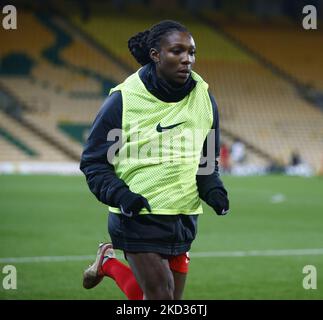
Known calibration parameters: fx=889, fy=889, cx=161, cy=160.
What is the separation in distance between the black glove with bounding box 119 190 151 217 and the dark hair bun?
94cm

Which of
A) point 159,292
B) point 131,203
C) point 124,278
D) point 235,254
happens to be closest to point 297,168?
point 235,254

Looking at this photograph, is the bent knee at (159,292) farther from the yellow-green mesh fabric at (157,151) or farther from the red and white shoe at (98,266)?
the red and white shoe at (98,266)

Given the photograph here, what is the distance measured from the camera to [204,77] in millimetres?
42344

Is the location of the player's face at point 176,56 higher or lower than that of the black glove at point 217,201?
higher

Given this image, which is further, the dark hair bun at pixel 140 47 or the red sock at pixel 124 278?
the red sock at pixel 124 278

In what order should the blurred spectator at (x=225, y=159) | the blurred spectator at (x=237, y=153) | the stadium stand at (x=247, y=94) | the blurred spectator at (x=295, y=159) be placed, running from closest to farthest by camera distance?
the blurred spectator at (x=225, y=159)
the blurred spectator at (x=237, y=153)
the blurred spectator at (x=295, y=159)
the stadium stand at (x=247, y=94)

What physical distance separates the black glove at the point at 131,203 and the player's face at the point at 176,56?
76 centimetres

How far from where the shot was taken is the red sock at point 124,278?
5801 millimetres

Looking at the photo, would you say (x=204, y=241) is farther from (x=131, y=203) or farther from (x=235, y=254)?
(x=131, y=203)

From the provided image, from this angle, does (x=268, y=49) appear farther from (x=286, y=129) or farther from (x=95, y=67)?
(x=95, y=67)

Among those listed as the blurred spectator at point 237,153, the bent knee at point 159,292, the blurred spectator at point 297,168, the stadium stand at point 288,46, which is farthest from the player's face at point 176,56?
the stadium stand at point 288,46

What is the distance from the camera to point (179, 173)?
5477 mm

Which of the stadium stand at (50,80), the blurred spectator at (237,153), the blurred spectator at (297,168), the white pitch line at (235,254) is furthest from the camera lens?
the blurred spectator at (297,168)
